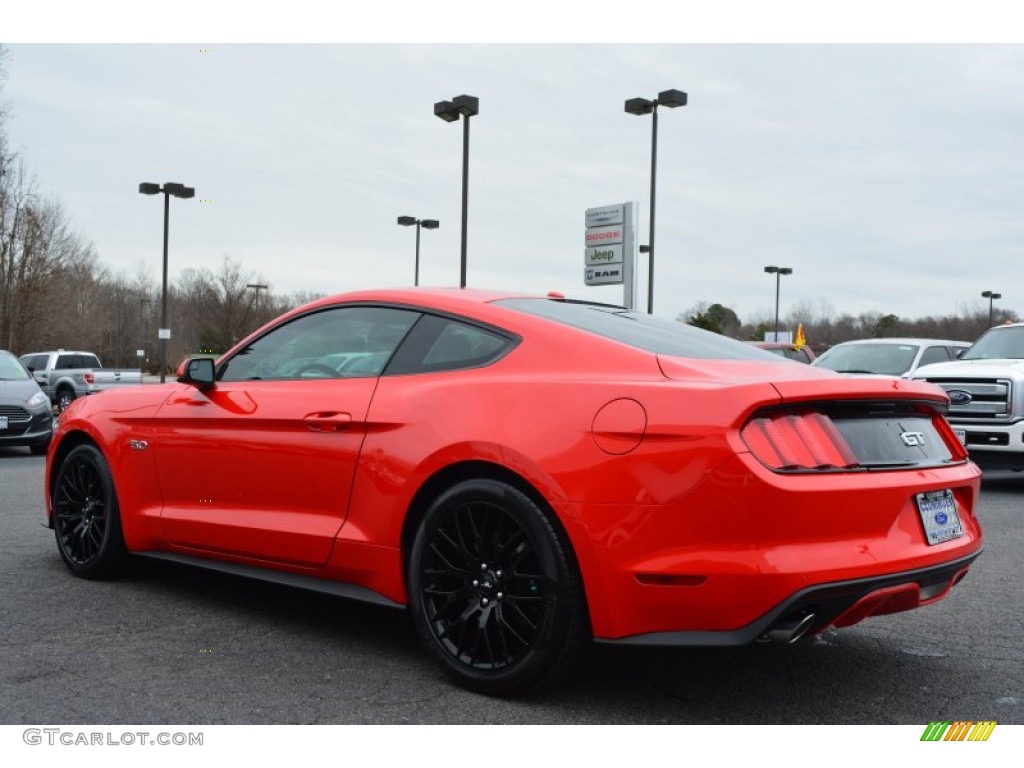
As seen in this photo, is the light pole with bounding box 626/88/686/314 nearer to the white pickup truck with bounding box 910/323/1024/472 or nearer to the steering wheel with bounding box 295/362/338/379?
the white pickup truck with bounding box 910/323/1024/472

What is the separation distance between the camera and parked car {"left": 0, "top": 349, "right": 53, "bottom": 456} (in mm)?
13672

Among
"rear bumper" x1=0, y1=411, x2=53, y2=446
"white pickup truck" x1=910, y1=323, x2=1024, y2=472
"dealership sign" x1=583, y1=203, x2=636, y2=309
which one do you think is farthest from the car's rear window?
"dealership sign" x1=583, y1=203, x2=636, y2=309

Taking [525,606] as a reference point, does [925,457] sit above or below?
above

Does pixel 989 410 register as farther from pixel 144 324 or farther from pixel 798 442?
pixel 144 324

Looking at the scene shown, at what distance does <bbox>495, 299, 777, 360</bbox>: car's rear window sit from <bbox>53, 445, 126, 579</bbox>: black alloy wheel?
241 centimetres

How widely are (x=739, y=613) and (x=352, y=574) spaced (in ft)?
5.18

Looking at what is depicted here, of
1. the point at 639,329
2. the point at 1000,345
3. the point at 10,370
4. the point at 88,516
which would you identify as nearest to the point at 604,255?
the point at 1000,345

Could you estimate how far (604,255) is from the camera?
66.8ft

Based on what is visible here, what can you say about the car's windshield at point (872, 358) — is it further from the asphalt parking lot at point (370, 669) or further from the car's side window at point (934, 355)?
the asphalt parking lot at point (370, 669)

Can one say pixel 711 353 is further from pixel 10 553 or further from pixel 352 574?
pixel 10 553

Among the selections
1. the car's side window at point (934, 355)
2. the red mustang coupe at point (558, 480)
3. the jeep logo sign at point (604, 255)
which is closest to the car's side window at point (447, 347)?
the red mustang coupe at point (558, 480)

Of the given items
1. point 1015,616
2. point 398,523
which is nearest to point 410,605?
point 398,523

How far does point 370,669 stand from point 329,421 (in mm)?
956

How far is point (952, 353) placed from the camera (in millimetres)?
15125
